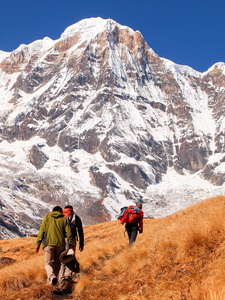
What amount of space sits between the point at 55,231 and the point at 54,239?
232 mm

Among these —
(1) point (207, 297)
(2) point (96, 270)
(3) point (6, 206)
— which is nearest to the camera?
(1) point (207, 297)

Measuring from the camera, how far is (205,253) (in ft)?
26.6

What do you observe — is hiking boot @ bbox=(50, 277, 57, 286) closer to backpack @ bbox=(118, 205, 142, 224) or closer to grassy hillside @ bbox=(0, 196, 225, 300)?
grassy hillside @ bbox=(0, 196, 225, 300)

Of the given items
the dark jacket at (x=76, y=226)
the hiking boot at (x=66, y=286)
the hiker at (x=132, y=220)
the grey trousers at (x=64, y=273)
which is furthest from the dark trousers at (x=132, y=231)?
the hiking boot at (x=66, y=286)

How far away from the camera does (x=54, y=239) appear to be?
9.79 m

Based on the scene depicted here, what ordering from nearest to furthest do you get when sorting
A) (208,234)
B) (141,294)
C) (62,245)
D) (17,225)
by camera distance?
(141,294) < (208,234) < (62,245) < (17,225)

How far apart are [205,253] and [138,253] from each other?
2564mm

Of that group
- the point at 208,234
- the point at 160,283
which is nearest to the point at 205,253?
the point at 208,234

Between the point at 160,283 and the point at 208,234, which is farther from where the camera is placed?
the point at 208,234

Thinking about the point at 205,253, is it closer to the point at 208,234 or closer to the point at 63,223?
the point at 208,234

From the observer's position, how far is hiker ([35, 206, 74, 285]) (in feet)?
32.1

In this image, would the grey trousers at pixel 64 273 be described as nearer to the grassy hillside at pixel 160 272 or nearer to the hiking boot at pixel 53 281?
the hiking boot at pixel 53 281

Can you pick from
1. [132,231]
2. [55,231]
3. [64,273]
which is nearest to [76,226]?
[55,231]

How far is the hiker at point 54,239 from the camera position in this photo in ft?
32.1
